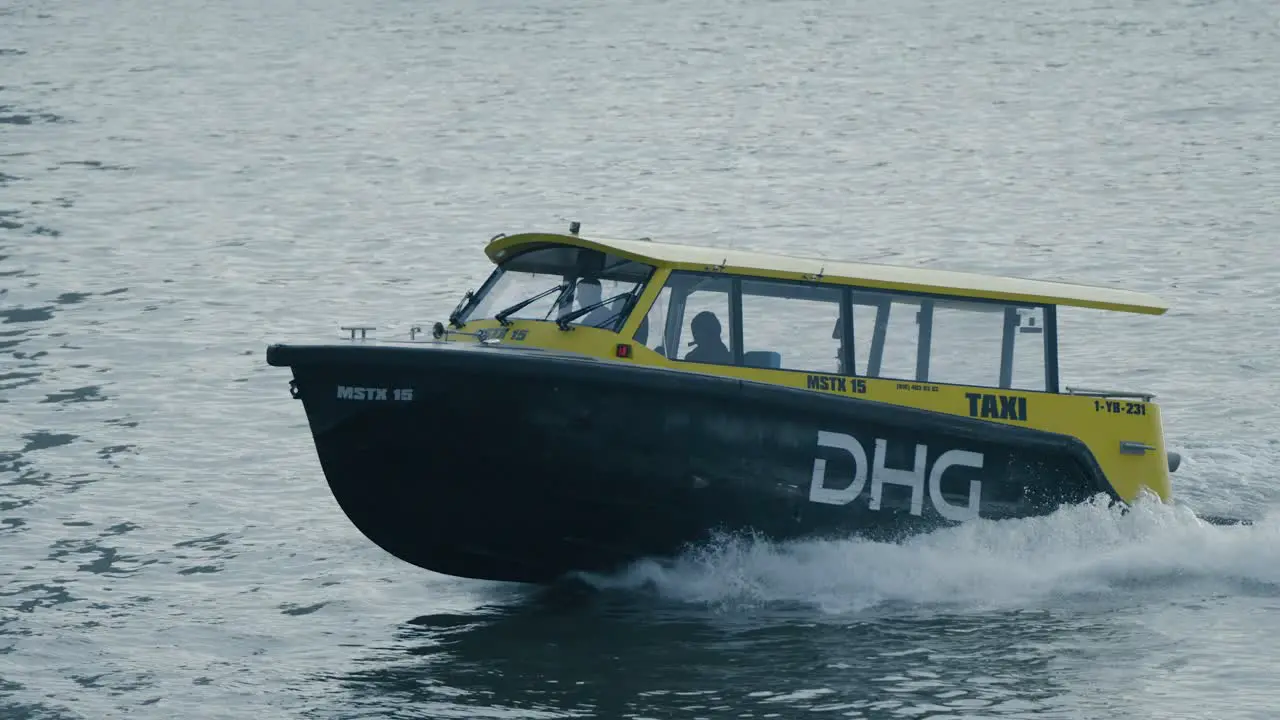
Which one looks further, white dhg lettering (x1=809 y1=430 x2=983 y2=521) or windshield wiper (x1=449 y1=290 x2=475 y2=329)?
windshield wiper (x1=449 y1=290 x2=475 y2=329)

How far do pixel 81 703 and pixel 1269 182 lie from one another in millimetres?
30369

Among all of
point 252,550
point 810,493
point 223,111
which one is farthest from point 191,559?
point 223,111

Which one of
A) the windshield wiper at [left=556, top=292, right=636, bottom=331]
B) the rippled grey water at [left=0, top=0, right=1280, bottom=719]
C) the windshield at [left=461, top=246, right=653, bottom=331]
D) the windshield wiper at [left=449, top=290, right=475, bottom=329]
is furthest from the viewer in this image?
the windshield wiper at [left=449, top=290, right=475, bottom=329]

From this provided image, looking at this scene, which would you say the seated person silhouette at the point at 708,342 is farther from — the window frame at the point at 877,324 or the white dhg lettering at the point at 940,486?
the white dhg lettering at the point at 940,486

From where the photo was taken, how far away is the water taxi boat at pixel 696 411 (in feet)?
45.2

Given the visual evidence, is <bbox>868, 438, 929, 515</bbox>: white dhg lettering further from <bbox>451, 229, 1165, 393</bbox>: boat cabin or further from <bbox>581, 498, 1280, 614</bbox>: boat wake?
<bbox>451, 229, 1165, 393</bbox>: boat cabin

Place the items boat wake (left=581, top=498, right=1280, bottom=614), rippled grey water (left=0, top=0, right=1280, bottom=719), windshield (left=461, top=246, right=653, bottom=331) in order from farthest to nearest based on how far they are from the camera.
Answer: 1. boat wake (left=581, top=498, right=1280, bottom=614)
2. windshield (left=461, top=246, right=653, bottom=331)
3. rippled grey water (left=0, top=0, right=1280, bottom=719)

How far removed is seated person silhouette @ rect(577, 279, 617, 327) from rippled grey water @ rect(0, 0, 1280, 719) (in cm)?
187

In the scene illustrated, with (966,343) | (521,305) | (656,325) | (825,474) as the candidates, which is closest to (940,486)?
(825,474)

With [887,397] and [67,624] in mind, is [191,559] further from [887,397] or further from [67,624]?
[887,397]

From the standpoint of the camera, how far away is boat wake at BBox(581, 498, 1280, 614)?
14625mm

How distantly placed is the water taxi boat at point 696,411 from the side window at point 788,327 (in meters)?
0.02

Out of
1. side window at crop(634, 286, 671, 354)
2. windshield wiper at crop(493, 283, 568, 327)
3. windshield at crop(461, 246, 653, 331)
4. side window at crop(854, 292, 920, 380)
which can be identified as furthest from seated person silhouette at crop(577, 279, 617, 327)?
side window at crop(854, 292, 920, 380)

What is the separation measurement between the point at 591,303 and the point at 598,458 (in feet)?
4.31
